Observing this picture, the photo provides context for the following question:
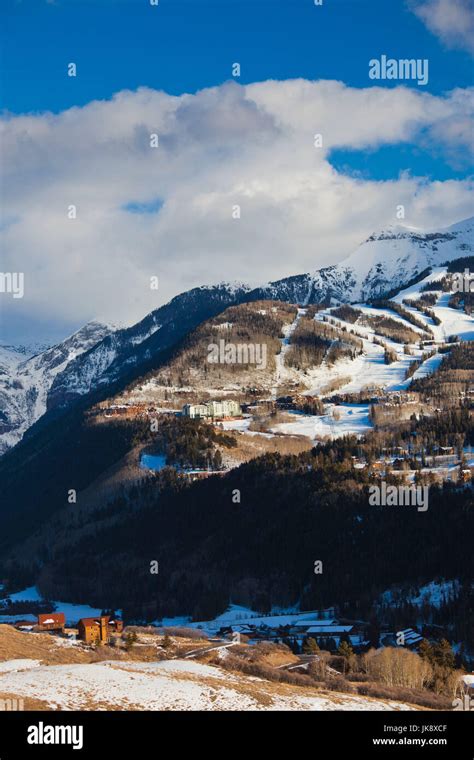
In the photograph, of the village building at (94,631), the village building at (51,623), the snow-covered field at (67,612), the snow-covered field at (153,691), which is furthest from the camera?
the snow-covered field at (67,612)

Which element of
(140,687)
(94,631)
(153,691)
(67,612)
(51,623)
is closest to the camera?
(153,691)

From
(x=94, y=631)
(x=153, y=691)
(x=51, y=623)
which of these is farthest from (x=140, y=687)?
(x=51, y=623)

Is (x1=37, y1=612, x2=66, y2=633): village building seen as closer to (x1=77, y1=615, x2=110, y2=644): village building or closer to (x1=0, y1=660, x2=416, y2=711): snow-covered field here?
(x1=77, y1=615, x2=110, y2=644): village building

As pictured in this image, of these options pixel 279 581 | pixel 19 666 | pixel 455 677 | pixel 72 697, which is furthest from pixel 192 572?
pixel 72 697

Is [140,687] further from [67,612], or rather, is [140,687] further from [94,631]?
[67,612]

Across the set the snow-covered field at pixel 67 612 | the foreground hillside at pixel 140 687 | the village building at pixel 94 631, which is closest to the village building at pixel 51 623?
the village building at pixel 94 631

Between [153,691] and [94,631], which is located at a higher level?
[153,691]

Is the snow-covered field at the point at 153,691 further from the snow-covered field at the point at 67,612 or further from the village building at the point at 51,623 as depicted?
the snow-covered field at the point at 67,612

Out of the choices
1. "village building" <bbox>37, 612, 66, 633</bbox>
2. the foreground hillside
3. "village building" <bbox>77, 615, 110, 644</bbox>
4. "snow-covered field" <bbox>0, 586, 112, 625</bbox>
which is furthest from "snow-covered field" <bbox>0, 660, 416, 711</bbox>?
"snow-covered field" <bbox>0, 586, 112, 625</bbox>
